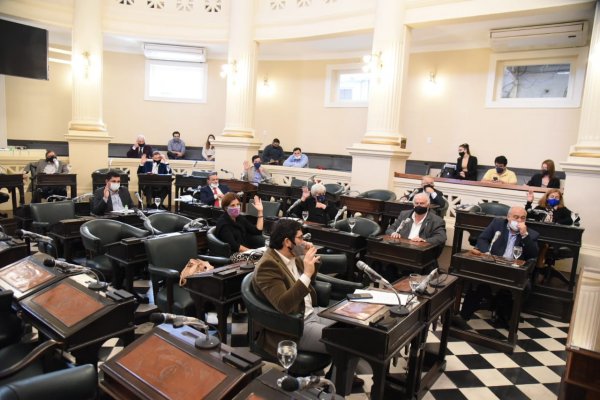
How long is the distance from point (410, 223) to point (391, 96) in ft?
12.8

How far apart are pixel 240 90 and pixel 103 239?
20.9 feet

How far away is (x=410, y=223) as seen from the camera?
16.2 ft

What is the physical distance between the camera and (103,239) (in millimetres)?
4465

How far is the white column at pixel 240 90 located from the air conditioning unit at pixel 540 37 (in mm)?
5261

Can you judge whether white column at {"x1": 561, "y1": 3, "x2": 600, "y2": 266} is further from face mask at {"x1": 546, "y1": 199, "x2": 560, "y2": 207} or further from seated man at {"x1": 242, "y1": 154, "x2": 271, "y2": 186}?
seated man at {"x1": 242, "y1": 154, "x2": 271, "y2": 186}

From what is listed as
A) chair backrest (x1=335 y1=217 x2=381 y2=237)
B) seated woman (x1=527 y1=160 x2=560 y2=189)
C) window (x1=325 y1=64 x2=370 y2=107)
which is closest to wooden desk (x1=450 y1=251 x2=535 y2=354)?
chair backrest (x1=335 y1=217 x2=381 y2=237)

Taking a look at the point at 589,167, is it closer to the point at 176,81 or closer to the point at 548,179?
the point at 548,179

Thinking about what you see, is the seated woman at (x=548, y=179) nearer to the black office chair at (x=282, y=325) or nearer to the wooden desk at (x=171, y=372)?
the black office chair at (x=282, y=325)

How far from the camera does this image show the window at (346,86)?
12.0 meters

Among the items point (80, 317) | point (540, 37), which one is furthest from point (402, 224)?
point (540, 37)

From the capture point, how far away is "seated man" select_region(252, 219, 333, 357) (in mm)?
2688

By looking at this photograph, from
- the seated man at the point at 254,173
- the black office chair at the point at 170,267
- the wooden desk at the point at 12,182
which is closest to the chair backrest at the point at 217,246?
the black office chair at the point at 170,267

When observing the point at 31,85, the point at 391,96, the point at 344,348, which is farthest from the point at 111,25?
the point at 344,348

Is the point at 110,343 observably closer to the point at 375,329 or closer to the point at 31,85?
the point at 375,329
